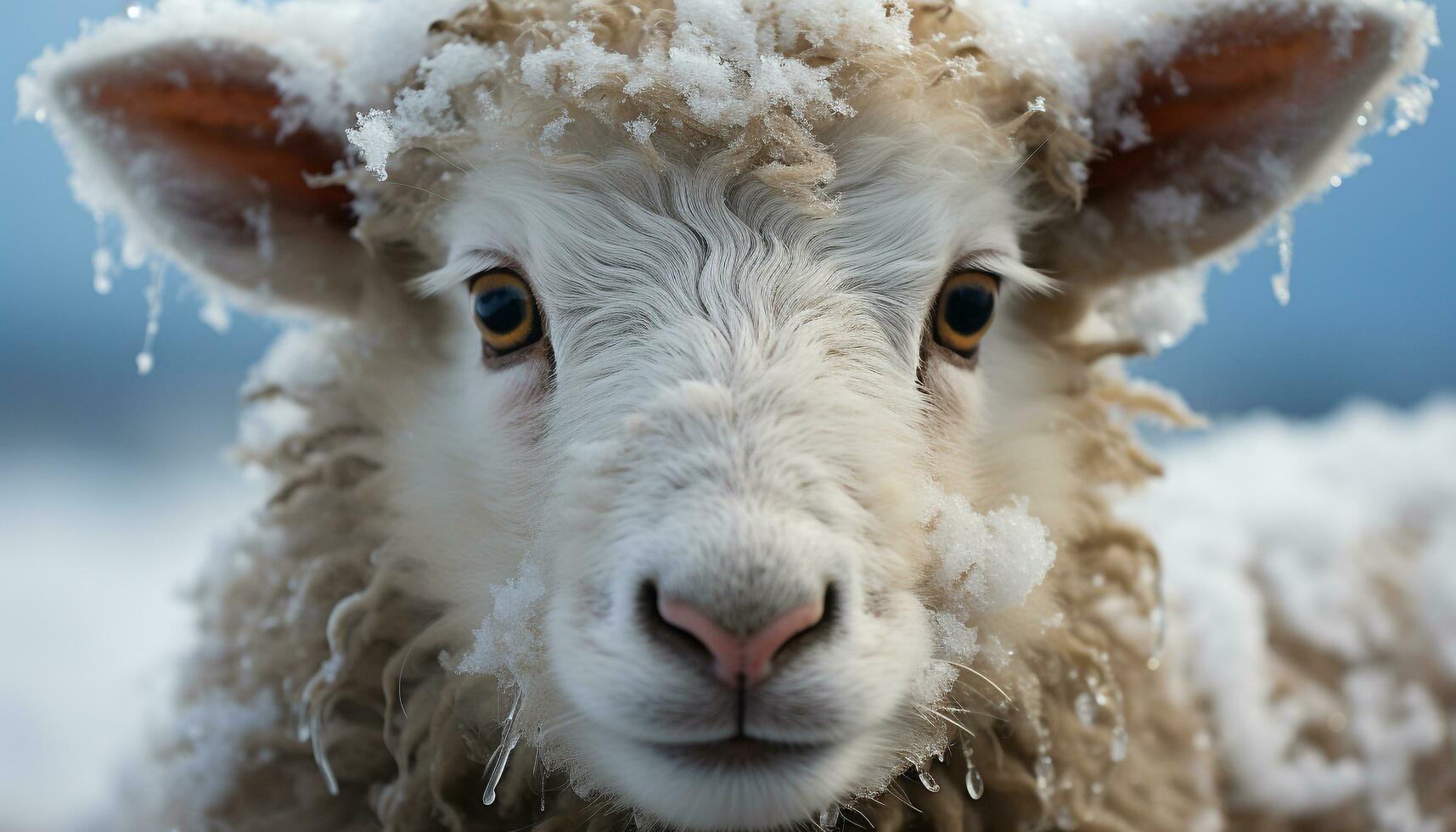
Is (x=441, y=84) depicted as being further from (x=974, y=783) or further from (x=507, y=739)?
(x=974, y=783)

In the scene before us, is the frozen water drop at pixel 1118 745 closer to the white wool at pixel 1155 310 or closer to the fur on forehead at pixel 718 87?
the white wool at pixel 1155 310

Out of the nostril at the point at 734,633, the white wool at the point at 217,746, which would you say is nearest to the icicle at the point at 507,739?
the nostril at the point at 734,633

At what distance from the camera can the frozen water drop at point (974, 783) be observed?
83.8 inches

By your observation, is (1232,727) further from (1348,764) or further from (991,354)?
(991,354)

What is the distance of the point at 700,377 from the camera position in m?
1.81

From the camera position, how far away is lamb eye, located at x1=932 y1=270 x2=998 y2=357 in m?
2.15

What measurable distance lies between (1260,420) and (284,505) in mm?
4707

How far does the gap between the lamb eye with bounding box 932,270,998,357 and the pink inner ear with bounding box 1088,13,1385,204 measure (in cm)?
52

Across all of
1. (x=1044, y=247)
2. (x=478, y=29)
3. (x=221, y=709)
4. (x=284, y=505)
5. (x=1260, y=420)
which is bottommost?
(x=221, y=709)

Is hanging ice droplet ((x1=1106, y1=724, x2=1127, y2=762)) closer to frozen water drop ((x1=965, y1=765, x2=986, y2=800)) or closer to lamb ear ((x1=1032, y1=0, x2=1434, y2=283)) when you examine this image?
frozen water drop ((x1=965, y1=765, x2=986, y2=800))

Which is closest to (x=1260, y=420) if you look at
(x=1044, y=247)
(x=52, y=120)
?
(x=1044, y=247)

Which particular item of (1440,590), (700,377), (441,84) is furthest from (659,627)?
(1440,590)

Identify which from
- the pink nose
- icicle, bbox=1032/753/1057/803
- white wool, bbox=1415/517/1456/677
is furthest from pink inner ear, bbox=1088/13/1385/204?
white wool, bbox=1415/517/1456/677

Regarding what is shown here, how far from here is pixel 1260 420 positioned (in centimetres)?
555
